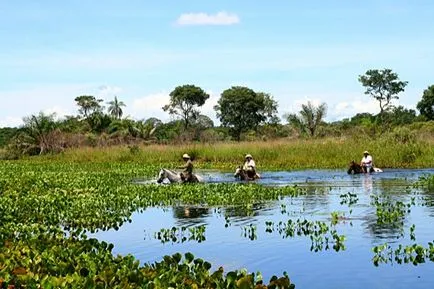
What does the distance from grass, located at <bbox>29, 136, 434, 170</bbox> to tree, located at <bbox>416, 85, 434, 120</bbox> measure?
33.3 meters

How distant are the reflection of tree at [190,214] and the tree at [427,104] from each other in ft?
185

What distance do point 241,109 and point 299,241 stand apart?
2223 inches

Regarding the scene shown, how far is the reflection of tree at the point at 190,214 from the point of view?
16.5 metres

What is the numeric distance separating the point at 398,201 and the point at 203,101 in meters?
55.5

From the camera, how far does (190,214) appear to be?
1758cm

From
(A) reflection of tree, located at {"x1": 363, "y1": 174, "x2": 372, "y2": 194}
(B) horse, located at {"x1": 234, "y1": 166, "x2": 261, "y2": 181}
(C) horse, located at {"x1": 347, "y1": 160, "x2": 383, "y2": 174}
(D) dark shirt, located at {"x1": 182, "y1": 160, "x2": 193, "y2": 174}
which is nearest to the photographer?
(A) reflection of tree, located at {"x1": 363, "y1": 174, "x2": 372, "y2": 194}

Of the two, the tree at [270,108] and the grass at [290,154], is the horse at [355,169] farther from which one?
the tree at [270,108]

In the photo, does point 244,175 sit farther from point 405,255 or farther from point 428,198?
point 405,255

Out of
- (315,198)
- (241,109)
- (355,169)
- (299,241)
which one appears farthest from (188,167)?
(241,109)

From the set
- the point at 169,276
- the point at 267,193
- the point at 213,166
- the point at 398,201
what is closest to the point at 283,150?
the point at 213,166

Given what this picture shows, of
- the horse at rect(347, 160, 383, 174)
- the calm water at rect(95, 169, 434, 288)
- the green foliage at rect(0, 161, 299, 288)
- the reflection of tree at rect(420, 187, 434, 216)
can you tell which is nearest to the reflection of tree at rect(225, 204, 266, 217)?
the calm water at rect(95, 169, 434, 288)

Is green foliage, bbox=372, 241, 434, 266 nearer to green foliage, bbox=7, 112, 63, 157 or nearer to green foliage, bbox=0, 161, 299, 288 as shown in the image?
green foliage, bbox=0, 161, 299, 288

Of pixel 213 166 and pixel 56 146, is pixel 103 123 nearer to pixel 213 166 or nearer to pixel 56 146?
pixel 56 146

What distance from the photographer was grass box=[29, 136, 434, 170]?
35500 millimetres
